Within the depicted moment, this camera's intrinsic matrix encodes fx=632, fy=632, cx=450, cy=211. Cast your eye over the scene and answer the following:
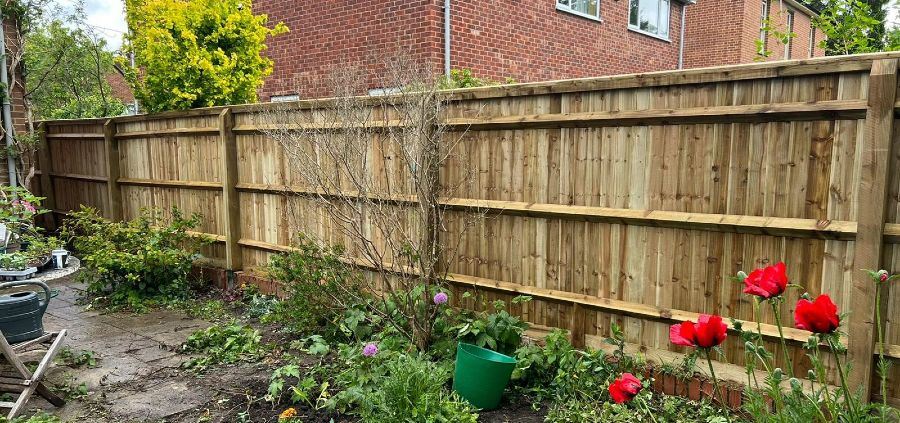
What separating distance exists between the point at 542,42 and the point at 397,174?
721 centimetres

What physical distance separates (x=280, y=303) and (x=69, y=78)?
1610 centimetres

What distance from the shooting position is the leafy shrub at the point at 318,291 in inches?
215

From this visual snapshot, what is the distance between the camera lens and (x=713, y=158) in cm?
383

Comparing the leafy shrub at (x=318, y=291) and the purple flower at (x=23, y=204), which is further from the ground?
the purple flower at (x=23, y=204)

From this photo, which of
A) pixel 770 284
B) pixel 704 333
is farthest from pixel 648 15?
pixel 704 333

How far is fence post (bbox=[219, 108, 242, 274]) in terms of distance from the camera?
23.7 ft

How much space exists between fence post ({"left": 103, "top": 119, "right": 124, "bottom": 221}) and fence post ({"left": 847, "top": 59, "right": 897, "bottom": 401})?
9137 mm

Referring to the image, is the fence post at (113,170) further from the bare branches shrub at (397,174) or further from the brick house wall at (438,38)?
the bare branches shrub at (397,174)

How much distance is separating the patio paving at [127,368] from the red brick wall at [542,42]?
5889mm

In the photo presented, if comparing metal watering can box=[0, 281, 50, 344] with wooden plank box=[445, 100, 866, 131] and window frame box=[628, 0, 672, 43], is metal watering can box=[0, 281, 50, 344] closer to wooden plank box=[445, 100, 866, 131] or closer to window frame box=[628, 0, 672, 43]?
wooden plank box=[445, 100, 866, 131]

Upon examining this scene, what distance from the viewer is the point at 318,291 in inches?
221

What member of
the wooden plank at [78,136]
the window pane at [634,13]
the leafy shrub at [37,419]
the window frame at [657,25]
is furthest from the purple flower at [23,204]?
the window pane at [634,13]

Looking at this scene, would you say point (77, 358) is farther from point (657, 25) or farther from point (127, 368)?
point (657, 25)

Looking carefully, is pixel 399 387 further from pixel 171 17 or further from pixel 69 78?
pixel 69 78
